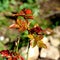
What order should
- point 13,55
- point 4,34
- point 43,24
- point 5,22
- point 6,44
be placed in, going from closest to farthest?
point 13,55 < point 6,44 < point 4,34 < point 5,22 < point 43,24

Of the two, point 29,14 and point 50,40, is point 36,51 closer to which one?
point 50,40

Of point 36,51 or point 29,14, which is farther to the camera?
point 36,51

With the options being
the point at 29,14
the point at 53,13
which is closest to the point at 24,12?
the point at 29,14

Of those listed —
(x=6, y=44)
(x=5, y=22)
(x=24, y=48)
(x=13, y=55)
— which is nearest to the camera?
(x=13, y=55)


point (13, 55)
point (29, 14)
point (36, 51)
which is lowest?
point (36, 51)

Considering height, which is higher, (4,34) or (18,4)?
(18,4)

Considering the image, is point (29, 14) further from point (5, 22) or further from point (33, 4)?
point (33, 4)
